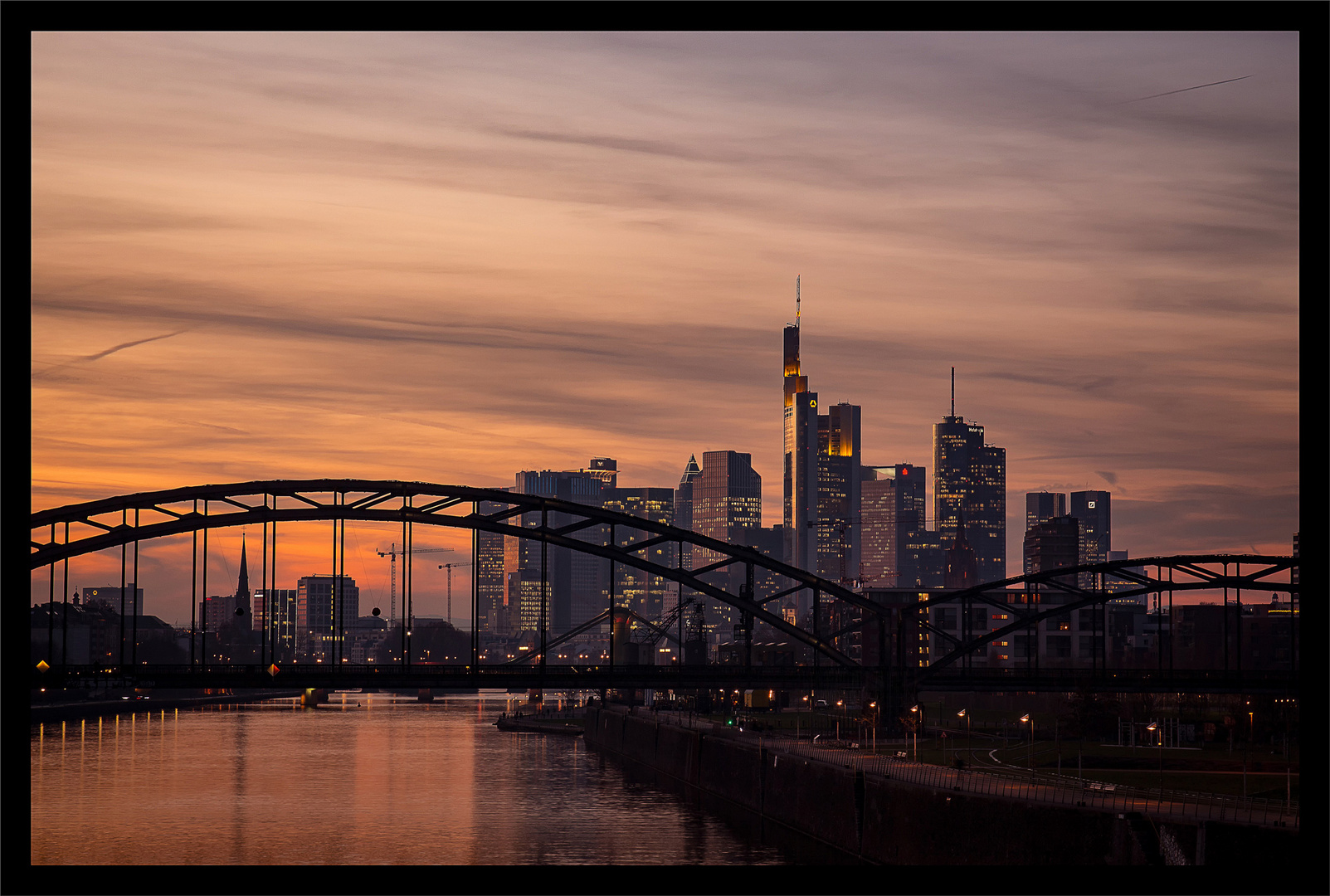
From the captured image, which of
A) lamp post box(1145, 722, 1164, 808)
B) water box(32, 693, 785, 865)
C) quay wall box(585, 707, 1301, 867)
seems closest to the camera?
quay wall box(585, 707, 1301, 867)

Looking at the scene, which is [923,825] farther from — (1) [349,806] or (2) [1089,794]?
(1) [349,806]

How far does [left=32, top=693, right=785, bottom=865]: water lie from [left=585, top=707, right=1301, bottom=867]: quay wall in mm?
2789

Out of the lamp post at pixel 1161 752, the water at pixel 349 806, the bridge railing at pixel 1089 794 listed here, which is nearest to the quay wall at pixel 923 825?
the bridge railing at pixel 1089 794

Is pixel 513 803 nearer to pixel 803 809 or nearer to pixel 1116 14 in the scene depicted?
pixel 803 809

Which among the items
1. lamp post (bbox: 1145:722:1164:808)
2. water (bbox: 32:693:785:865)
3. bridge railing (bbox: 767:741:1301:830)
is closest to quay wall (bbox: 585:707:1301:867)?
bridge railing (bbox: 767:741:1301:830)

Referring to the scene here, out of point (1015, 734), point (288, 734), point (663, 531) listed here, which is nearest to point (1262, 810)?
point (663, 531)

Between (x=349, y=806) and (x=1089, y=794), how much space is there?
41695 mm

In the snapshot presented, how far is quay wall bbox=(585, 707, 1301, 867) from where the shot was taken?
132 ft

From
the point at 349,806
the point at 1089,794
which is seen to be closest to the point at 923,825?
the point at 1089,794

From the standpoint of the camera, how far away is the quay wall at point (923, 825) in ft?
132

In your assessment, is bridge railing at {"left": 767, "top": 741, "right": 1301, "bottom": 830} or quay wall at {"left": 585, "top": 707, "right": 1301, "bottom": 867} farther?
bridge railing at {"left": 767, "top": 741, "right": 1301, "bottom": 830}

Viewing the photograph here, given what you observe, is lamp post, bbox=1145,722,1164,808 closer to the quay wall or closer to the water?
the quay wall

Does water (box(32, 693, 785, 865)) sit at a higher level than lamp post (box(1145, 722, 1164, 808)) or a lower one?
lower

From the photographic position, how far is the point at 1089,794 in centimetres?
5041
